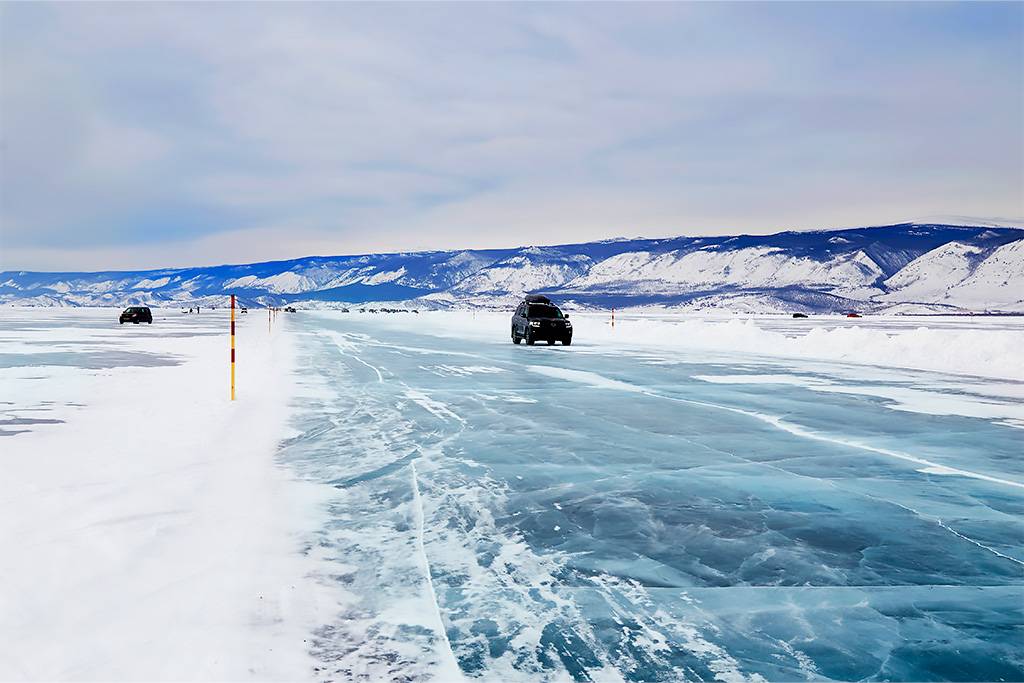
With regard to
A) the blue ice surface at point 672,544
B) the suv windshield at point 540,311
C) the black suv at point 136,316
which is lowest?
the black suv at point 136,316

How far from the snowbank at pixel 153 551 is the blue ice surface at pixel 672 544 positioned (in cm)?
40

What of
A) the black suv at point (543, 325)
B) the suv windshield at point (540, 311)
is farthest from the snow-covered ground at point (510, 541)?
the suv windshield at point (540, 311)

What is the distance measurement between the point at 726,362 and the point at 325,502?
20.1 m

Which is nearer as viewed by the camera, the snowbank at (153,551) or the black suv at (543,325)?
the snowbank at (153,551)

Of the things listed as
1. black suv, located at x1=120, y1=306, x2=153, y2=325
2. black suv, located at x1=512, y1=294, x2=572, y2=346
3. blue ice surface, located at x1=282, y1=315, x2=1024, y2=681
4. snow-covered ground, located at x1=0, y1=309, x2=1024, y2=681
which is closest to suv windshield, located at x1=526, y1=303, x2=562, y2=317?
black suv, located at x1=512, y1=294, x2=572, y2=346

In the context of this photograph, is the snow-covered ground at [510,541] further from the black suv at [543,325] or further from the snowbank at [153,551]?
the black suv at [543,325]

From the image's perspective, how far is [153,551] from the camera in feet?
18.8

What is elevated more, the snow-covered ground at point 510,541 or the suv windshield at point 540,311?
the suv windshield at point 540,311

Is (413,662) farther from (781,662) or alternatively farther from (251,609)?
(781,662)

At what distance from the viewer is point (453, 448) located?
10.1 m

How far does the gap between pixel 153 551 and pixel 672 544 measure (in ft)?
12.2

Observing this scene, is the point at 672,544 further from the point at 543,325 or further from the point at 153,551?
the point at 543,325

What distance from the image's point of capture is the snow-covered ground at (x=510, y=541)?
4094 millimetres

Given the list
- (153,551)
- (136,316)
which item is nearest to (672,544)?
(153,551)
